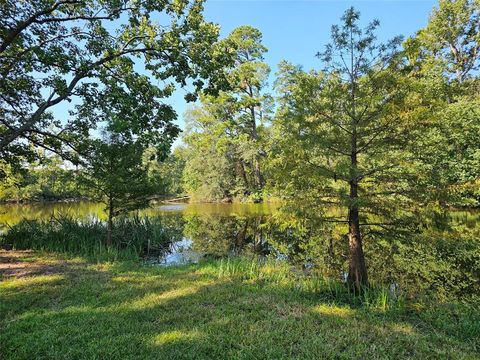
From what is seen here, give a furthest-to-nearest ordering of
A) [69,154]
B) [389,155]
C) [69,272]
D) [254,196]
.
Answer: [254,196], [69,154], [69,272], [389,155]

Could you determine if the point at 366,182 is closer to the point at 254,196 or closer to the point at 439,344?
the point at 439,344

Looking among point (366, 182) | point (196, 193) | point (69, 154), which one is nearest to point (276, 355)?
point (366, 182)

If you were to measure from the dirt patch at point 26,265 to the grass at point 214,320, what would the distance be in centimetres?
10

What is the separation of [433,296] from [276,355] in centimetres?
422

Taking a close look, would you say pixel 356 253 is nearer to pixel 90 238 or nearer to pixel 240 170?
pixel 90 238

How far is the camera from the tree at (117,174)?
8555mm

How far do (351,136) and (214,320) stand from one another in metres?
4.11

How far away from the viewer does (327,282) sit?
6.05 metres

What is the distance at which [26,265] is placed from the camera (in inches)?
284

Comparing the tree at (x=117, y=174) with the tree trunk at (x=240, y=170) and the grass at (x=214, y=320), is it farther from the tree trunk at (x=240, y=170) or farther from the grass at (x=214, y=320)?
the tree trunk at (x=240, y=170)

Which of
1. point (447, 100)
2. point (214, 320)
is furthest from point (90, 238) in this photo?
point (447, 100)

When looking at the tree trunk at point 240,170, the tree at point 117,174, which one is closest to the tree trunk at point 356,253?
the tree at point 117,174

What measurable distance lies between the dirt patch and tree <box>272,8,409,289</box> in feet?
18.0

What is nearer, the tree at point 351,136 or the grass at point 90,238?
the tree at point 351,136
